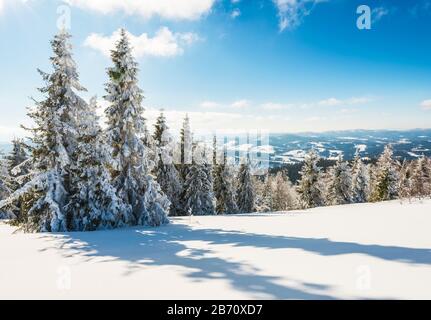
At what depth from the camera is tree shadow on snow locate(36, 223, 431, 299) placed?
508cm

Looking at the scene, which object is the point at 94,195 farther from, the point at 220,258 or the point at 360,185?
the point at 360,185

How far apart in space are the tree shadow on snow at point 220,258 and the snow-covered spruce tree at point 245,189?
123 ft

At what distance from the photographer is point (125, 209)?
635 inches

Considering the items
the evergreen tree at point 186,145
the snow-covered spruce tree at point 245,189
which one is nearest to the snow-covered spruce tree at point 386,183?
the snow-covered spruce tree at point 245,189

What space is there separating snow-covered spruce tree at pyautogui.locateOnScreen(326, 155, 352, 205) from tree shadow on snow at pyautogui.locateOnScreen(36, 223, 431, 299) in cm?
4430

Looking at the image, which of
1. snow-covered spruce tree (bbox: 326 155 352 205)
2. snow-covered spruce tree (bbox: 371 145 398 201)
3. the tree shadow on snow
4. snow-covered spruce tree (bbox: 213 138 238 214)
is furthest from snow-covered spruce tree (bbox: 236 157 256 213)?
the tree shadow on snow

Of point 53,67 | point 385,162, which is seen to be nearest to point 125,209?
point 53,67

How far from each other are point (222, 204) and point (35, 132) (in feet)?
106

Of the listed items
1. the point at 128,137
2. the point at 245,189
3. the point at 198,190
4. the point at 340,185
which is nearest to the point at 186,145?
the point at 198,190

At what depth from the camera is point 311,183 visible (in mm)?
47719

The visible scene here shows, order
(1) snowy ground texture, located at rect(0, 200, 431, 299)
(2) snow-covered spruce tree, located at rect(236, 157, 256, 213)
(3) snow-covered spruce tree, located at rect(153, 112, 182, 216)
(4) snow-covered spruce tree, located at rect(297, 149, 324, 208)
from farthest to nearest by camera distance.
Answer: (2) snow-covered spruce tree, located at rect(236, 157, 256, 213) < (4) snow-covered spruce tree, located at rect(297, 149, 324, 208) < (3) snow-covered spruce tree, located at rect(153, 112, 182, 216) < (1) snowy ground texture, located at rect(0, 200, 431, 299)

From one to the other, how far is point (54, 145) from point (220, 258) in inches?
503

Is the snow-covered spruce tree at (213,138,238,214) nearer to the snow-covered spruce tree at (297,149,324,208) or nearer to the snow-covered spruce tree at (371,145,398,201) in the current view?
the snow-covered spruce tree at (297,149,324,208)
